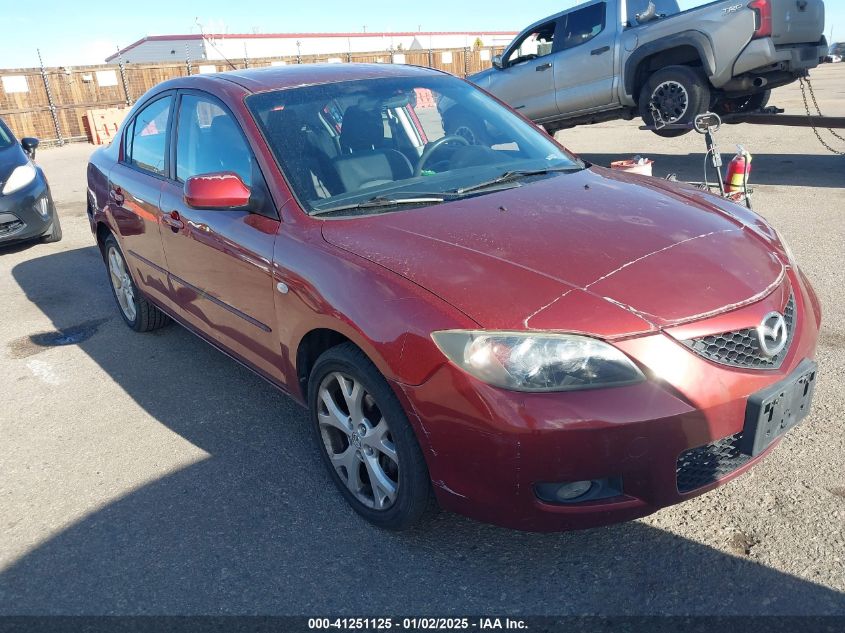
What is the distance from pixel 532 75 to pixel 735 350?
9.61 metres

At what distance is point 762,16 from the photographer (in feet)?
28.1

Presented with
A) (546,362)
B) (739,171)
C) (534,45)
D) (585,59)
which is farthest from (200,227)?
(534,45)

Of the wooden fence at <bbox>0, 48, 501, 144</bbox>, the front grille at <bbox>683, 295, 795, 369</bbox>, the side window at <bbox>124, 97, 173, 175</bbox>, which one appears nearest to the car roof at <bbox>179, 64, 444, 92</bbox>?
the side window at <bbox>124, 97, 173, 175</bbox>

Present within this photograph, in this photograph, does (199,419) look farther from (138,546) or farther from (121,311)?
(121,311)

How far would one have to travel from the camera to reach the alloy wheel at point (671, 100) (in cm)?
942

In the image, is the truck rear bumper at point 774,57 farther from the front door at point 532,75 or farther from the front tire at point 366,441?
the front tire at point 366,441

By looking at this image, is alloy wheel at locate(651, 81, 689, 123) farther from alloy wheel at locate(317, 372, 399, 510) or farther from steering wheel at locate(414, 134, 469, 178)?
alloy wheel at locate(317, 372, 399, 510)

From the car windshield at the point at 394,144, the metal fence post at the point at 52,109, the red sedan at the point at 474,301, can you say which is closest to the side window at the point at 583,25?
the car windshield at the point at 394,144

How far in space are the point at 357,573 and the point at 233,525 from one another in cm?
64

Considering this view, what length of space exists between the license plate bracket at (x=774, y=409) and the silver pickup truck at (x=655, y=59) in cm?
766

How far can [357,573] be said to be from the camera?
2586mm

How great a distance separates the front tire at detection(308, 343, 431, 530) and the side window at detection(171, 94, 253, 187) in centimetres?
106

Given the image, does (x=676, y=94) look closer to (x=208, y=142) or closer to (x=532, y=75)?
(x=532, y=75)

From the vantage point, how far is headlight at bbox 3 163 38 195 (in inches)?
304
